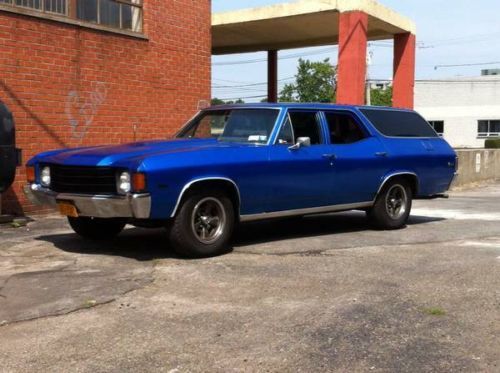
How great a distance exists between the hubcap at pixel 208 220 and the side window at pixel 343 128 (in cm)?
201

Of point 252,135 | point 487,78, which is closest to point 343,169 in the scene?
point 252,135

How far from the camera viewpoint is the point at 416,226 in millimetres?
9398

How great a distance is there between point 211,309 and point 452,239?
14.4 feet

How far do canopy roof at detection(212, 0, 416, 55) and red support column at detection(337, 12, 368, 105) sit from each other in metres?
0.26

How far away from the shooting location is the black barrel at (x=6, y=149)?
8.21 meters

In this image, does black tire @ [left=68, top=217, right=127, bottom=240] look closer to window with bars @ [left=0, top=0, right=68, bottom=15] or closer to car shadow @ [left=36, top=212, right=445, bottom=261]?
car shadow @ [left=36, top=212, right=445, bottom=261]

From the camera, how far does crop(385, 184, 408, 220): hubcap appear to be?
8773mm

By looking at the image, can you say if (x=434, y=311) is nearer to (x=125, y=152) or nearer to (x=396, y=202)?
(x=125, y=152)

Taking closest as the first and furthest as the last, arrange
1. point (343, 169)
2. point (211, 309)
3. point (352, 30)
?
point (211, 309), point (343, 169), point (352, 30)

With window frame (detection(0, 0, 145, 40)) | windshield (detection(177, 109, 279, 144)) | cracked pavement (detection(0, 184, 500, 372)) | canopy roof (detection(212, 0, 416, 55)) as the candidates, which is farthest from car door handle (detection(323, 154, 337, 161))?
canopy roof (detection(212, 0, 416, 55))

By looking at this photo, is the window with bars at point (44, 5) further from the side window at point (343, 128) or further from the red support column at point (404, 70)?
the red support column at point (404, 70)

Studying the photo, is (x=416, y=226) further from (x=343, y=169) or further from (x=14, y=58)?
(x=14, y=58)

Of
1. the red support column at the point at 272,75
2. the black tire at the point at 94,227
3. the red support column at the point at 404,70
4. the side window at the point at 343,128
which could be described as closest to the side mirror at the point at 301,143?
the side window at the point at 343,128

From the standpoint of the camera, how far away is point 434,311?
189 inches
